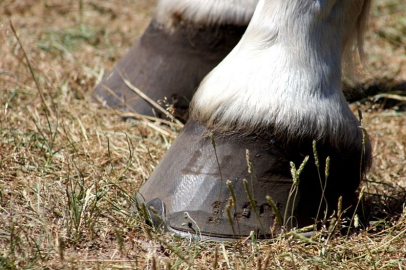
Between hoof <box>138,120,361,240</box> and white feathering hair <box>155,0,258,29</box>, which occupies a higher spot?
white feathering hair <box>155,0,258,29</box>

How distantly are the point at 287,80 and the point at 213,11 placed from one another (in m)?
0.64

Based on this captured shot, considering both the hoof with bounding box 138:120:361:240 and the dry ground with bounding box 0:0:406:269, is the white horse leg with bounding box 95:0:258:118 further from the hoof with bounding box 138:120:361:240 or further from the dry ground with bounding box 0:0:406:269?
the hoof with bounding box 138:120:361:240

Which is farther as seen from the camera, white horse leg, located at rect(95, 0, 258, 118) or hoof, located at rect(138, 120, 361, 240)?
white horse leg, located at rect(95, 0, 258, 118)

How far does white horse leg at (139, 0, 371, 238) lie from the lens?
4.50ft

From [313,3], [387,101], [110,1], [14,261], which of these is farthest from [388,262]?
[110,1]

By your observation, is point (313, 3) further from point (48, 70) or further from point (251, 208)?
point (48, 70)

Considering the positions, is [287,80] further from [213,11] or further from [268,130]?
[213,11]

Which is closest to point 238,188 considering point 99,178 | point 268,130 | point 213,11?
point 268,130

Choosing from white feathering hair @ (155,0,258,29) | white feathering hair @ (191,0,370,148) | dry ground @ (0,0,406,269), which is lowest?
dry ground @ (0,0,406,269)

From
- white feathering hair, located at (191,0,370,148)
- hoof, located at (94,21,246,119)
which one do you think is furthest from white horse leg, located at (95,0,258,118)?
white feathering hair, located at (191,0,370,148)

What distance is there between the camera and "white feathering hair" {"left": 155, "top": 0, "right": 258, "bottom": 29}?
6.35 feet

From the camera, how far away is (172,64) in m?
2.04

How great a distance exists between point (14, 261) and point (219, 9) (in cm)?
104

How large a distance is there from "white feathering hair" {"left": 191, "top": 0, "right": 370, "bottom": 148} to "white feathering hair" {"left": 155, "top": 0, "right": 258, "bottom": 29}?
1.61ft
